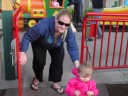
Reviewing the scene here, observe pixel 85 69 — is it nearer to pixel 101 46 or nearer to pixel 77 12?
pixel 101 46

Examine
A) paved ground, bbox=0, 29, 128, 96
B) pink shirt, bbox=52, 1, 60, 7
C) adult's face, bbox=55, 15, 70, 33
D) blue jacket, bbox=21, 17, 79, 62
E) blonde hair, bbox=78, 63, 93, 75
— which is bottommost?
paved ground, bbox=0, 29, 128, 96

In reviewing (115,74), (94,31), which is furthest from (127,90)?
(94,31)

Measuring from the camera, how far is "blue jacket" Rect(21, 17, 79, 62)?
3.65 m

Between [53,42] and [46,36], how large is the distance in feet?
0.49

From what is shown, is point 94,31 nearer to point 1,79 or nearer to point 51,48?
point 51,48

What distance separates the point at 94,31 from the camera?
5414 mm

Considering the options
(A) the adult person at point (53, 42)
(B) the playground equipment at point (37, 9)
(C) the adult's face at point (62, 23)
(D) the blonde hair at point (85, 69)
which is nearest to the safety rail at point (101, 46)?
(A) the adult person at point (53, 42)

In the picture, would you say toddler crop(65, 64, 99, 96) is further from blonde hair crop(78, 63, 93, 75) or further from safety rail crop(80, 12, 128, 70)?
safety rail crop(80, 12, 128, 70)

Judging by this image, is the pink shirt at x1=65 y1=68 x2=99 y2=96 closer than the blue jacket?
Yes

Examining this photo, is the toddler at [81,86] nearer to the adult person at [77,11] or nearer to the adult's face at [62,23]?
the adult's face at [62,23]

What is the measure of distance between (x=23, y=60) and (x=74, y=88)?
0.71 meters

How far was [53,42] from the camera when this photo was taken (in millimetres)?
3832

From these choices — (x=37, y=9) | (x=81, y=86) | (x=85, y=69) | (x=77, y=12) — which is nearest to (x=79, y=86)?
(x=81, y=86)

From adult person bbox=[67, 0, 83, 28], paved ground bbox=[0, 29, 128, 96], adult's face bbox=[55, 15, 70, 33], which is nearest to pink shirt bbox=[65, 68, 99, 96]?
adult's face bbox=[55, 15, 70, 33]
